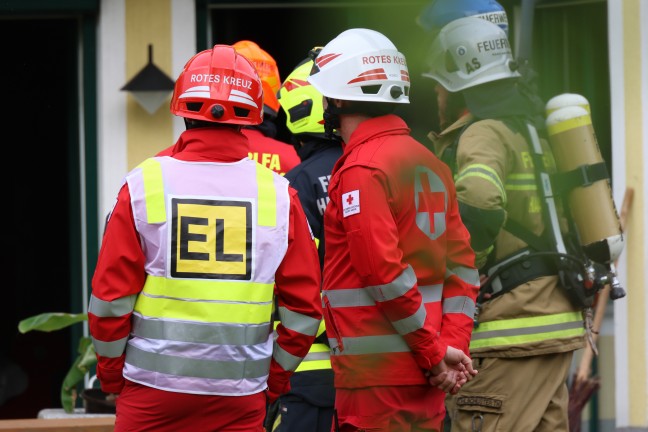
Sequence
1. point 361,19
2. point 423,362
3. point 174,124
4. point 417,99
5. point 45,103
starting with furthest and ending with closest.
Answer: point 45,103, point 174,124, point 423,362, point 417,99, point 361,19

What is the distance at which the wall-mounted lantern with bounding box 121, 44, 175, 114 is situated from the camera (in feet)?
19.9

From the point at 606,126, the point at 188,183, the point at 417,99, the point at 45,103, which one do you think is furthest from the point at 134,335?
the point at 45,103

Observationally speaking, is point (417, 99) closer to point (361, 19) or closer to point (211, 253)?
point (361, 19)

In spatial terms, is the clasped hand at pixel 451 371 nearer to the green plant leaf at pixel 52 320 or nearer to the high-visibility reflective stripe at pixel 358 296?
the high-visibility reflective stripe at pixel 358 296

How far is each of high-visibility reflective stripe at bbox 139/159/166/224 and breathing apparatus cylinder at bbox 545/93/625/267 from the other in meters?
1.43

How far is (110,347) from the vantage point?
291cm

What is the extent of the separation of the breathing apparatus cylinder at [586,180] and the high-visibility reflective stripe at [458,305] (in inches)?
27.1

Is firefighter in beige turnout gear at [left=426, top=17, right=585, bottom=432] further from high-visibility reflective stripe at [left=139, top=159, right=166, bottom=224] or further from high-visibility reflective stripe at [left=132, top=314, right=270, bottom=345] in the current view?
high-visibility reflective stripe at [left=139, top=159, right=166, bottom=224]

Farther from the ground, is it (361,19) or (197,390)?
(361,19)

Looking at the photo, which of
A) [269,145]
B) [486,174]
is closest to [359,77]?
[486,174]

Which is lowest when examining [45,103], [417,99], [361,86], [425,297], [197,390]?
[197,390]

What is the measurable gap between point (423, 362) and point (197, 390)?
65 centimetres

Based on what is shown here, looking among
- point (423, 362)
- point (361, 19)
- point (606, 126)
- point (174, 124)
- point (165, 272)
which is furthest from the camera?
point (174, 124)

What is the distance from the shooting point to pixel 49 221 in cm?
876
